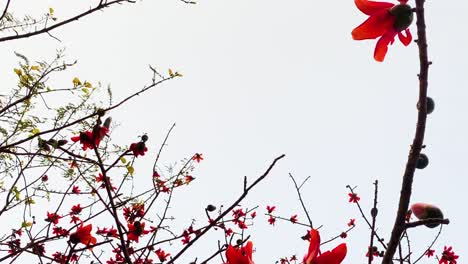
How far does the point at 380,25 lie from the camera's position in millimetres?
927

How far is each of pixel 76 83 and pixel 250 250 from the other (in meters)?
2.93

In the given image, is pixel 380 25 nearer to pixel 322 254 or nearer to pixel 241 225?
pixel 322 254

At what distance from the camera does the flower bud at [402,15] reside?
87 cm

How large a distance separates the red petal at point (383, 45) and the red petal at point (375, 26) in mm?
11

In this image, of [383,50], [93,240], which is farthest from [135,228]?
[383,50]

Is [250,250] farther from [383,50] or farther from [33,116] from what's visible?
[33,116]

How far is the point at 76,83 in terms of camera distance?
10.6 ft

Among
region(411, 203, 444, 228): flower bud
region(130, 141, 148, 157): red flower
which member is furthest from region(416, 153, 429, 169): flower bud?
region(130, 141, 148, 157): red flower

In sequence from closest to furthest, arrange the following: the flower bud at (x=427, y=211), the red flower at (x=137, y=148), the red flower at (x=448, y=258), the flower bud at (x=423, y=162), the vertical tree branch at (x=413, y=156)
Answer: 1. the vertical tree branch at (x=413, y=156)
2. the flower bud at (x=427, y=211)
3. the flower bud at (x=423, y=162)
4. the red flower at (x=137, y=148)
5. the red flower at (x=448, y=258)

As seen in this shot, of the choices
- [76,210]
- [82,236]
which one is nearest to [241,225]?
[76,210]

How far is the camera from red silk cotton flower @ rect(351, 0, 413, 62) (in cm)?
89

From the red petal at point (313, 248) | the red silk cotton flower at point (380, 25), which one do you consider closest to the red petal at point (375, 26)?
the red silk cotton flower at point (380, 25)

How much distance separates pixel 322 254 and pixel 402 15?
545 mm

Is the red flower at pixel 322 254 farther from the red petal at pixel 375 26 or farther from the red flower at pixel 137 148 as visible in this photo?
the red flower at pixel 137 148
